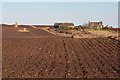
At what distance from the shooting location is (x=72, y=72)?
37.3 feet

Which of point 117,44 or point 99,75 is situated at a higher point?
point 117,44

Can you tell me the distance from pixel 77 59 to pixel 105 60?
2.05m

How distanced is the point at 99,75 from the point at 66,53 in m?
6.47

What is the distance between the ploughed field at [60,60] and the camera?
1116cm

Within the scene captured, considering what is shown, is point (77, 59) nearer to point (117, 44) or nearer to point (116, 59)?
point (116, 59)

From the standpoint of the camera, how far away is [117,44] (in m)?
20.0

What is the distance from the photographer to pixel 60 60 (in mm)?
14586

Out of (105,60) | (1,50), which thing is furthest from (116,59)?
→ (1,50)

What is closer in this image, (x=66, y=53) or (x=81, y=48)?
(x=66, y=53)

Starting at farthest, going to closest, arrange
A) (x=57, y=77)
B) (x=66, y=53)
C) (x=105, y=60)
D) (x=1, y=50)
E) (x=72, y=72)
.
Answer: (x=1, y=50), (x=66, y=53), (x=105, y=60), (x=72, y=72), (x=57, y=77)

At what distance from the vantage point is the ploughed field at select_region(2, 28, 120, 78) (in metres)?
11.2

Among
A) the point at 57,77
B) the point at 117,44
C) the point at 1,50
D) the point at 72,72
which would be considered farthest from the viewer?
the point at 117,44

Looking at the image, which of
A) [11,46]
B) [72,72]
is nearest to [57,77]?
[72,72]

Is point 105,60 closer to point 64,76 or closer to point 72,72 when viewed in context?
point 72,72
